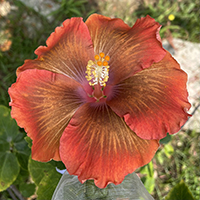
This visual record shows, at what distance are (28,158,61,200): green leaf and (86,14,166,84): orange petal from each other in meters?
0.94

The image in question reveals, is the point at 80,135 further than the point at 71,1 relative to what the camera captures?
No

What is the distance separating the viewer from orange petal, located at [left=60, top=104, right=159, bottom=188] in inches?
49.2

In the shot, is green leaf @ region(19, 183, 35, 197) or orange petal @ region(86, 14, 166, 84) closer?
orange petal @ region(86, 14, 166, 84)

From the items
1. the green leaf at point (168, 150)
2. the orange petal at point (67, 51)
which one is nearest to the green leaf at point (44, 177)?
the orange petal at point (67, 51)

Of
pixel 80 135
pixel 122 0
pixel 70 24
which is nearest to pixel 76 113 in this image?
pixel 80 135

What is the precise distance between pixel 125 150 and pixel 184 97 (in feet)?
1.58

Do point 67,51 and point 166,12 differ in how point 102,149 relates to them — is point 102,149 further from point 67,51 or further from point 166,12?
point 166,12

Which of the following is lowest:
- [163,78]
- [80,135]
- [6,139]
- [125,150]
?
[6,139]

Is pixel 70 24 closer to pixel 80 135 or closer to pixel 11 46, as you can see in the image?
pixel 80 135

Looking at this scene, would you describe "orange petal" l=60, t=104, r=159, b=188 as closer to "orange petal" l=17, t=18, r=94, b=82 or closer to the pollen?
the pollen

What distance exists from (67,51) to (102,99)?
16.6 inches

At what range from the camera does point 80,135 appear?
4.36ft

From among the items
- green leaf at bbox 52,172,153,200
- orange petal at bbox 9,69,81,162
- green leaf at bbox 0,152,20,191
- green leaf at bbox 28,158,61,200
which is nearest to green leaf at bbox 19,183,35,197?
green leaf at bbox 0,152,20,191

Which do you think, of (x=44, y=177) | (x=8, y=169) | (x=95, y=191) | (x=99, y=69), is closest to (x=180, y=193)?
(x=95, y=191)
